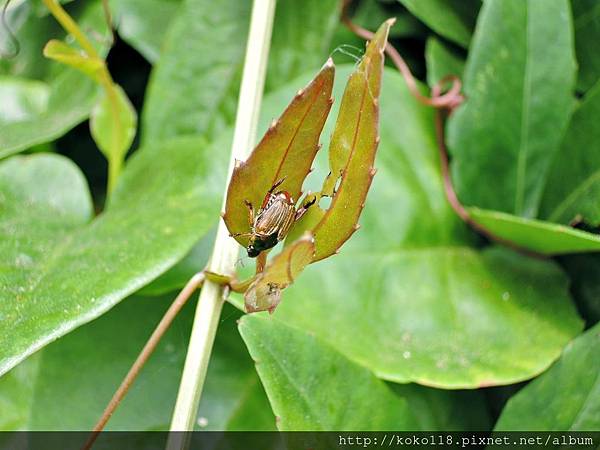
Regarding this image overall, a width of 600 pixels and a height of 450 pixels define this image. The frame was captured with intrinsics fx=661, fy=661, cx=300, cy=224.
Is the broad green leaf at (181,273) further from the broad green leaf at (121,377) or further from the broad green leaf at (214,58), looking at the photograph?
the broad green leaf at (214,58)

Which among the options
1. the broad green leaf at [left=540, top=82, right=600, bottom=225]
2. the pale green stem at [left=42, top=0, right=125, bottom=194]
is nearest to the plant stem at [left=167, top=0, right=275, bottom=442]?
the pale green stem at [left=42, top=0, right=125, bottom=194]

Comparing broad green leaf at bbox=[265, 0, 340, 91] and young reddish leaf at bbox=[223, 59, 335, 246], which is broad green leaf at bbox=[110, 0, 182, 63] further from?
young reddish leaf at bbox=[223, 59, 335, 246]

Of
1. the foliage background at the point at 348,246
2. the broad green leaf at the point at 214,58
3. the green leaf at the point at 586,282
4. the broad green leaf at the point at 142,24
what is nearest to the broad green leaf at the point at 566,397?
the foliage background at the point at 348,246

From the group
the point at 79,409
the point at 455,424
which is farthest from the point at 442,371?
the point at 79,409

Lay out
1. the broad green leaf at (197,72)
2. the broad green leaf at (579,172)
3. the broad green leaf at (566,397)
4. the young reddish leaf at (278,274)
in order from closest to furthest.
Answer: the young reddish leaf at (278,274) < the broad green leaf at (566,397) < the broad green leaf at (579,172) < the broad green leaf at (197,72)

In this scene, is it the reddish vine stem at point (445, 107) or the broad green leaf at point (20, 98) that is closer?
the reddish vine stem at point (445, 107)
